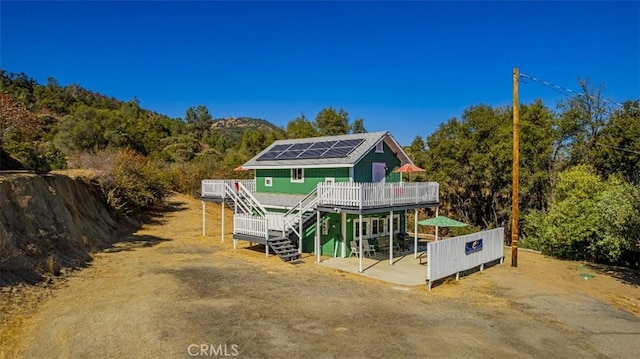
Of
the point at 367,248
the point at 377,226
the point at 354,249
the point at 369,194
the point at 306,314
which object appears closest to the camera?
the point at 306,314

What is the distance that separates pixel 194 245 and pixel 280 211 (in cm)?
525

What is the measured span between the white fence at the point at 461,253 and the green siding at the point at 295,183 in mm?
6265

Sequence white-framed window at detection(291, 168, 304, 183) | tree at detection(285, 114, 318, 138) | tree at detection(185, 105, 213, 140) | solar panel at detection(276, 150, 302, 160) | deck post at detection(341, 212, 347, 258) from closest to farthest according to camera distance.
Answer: deck post at detection(341, 212, 347, 258) < white-framed window at detection(291, 168, 304, 183) < solar panel at detection(276, 150, 302, 160) < tree at detection(285, 114, 318, 138) < tree at detection(185, 105, 213, 140)

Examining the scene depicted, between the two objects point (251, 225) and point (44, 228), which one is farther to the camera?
point (251, 225)

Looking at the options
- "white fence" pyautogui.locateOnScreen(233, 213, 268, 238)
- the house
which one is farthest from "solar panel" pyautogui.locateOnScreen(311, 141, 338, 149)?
"white fence" pyautogui.locateOnScreen(233, 213, 268, 238)

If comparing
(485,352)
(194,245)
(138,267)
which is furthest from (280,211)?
(485,352)

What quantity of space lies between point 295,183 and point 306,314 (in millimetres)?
11521

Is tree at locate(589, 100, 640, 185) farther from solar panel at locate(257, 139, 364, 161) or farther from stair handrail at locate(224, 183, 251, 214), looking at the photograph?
stair handrail at locate(224, 183, 251, 214)

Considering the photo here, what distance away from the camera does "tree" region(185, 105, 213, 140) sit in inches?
3238

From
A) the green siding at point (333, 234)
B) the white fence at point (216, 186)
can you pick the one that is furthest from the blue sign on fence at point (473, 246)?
the white fence at point (216, 186)

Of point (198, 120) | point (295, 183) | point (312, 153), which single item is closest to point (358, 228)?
point (295, 183)

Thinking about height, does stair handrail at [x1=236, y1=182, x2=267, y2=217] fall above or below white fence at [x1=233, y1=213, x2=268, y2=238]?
above

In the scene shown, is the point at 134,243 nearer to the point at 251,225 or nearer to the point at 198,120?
the point at 251,225

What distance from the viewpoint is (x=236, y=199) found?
72.2ft
